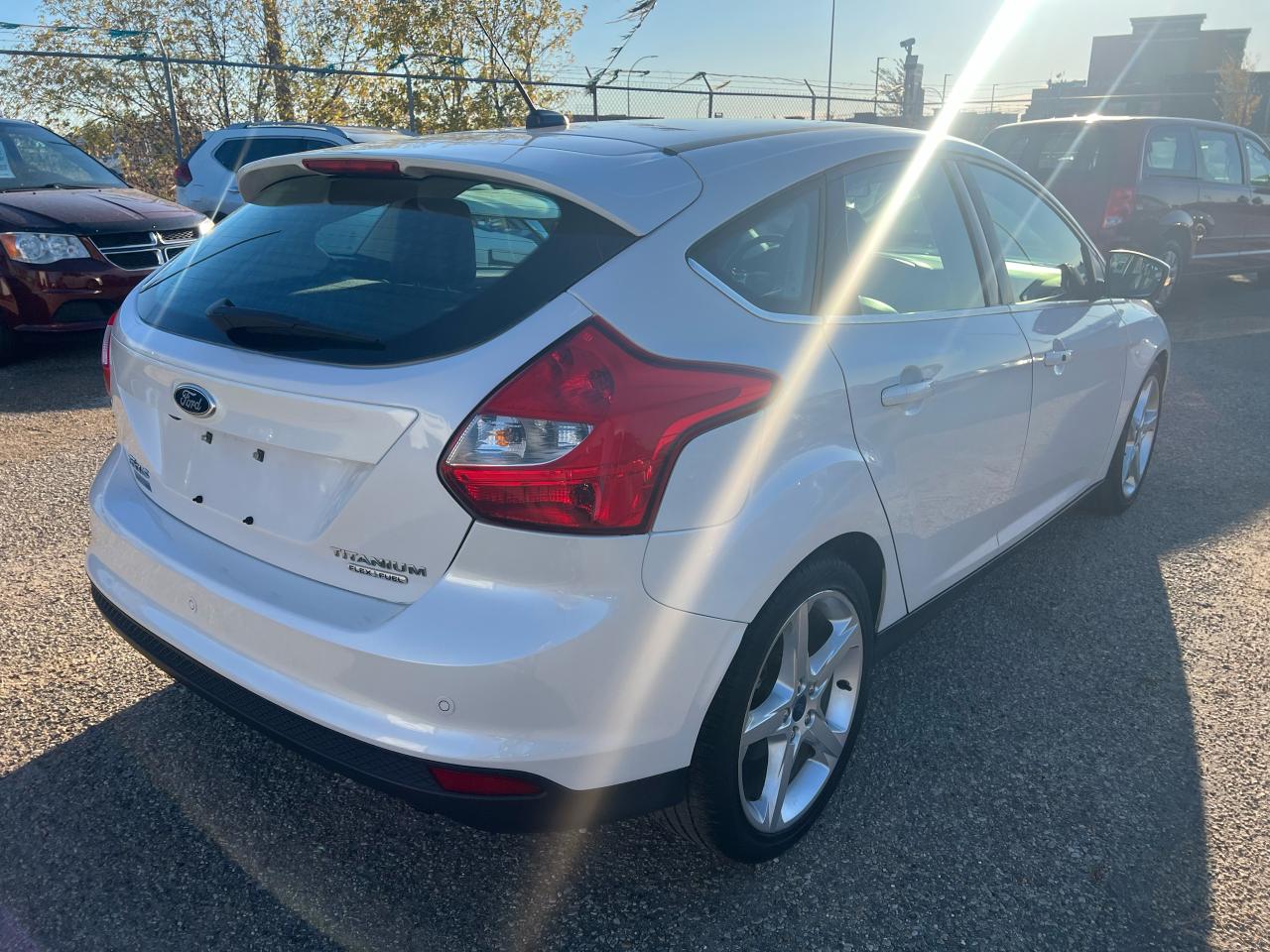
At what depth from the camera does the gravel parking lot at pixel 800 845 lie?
7.34 feet

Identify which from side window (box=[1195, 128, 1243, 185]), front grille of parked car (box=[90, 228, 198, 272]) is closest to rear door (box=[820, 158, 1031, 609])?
front grille of parked car (box=[90, 228, 198, 272])

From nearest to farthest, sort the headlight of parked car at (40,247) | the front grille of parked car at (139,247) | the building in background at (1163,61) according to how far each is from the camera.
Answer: the headlight of parked car at (40,247)
the front grille of parked car at (139,247)
the building in background at (1163,61)

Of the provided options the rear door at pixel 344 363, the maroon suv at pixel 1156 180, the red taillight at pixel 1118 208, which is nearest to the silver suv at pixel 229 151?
the maroon suv at pixel 1156 180

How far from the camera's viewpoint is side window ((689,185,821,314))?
7.12ft

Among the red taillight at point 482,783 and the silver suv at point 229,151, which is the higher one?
the silver suv at point 229,151

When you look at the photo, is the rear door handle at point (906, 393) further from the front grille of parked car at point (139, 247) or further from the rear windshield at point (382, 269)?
the front grille of parked car at point (139, 247)

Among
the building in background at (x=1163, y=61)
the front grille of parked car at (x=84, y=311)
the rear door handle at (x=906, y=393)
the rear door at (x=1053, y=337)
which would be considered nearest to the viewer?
the rear door handle at (x=906, y=393)

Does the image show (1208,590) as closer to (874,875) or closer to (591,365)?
(874,875)

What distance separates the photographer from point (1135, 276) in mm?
4043

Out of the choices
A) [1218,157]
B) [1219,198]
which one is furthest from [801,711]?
[1218,157]

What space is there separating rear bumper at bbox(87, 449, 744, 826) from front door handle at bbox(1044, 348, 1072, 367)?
1911mm

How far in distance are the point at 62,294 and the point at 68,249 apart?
1.01ft

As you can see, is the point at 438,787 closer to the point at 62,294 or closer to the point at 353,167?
the point at 353,167

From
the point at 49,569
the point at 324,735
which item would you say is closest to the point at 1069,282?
the point at 324,735
